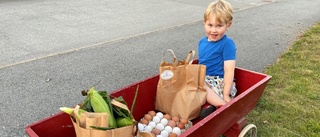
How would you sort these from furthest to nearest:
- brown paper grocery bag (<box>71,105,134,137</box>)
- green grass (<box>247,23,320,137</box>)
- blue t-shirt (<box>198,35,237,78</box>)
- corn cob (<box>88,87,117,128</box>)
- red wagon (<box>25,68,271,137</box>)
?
1. green grass (<box>247,23,320,137</box>)
2. blue t-shirt (<box>198,35,237,78</box>)
3. red wagon (<box>25,68,271,137</box>)
4. corn cob (<box>88,87,117,128</box>)
5. brown paper grocery bag (<box>71,105,134,137</box>)

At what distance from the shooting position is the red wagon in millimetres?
2061

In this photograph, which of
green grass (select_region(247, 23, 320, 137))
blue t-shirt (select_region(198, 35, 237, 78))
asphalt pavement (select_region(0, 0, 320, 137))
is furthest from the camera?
asphalt pavement (select_region(0, 0, 320, 137))

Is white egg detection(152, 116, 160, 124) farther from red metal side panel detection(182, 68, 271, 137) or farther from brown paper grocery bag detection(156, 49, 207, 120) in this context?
red metal side panel detection(182, 68, 271, 137)

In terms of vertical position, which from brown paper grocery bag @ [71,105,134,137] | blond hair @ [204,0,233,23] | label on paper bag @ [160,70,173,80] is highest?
blond hair @ [204,0,233,23]

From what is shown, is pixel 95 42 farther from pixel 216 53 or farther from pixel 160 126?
pixel 160 126

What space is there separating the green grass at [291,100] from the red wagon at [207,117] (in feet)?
1.78

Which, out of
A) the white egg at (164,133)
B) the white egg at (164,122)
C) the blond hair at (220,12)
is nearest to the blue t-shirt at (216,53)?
the blond hair at (220,12)

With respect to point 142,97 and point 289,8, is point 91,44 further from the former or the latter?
point 289,8

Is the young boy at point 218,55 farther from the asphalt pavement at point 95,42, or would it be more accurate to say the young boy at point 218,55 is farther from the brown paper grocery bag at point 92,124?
the asphalt pavement at point 95,42

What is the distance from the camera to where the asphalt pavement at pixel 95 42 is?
3.97 meters

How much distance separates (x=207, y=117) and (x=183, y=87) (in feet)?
2.39

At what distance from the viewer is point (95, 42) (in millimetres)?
5918

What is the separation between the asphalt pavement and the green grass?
409mm

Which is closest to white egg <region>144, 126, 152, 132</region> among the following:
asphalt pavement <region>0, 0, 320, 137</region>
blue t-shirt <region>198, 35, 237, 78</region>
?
blue t-shirt <region>198, 35, 237, 78</region>
